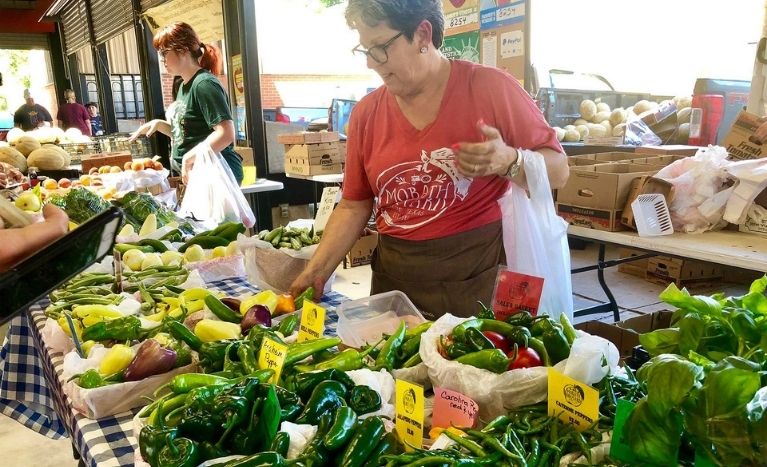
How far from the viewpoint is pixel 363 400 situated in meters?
1.23

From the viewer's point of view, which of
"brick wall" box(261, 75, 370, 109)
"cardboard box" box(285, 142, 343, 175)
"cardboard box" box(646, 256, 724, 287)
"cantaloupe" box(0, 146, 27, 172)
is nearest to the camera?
"cardboard box" box(646, 256, 724, 287)

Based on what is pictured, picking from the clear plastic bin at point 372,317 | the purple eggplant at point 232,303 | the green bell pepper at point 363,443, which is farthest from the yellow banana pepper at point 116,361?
the green bell pepper at point 363,443

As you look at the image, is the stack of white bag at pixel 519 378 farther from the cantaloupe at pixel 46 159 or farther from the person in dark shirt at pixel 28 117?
the person in dark shirt at pixel 28 117

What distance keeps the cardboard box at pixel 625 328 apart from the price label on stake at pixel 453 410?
1248mm

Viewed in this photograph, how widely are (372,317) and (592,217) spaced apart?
1892 mm

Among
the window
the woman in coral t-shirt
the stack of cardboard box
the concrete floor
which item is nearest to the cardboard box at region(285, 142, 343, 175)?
the stack of cardboard box

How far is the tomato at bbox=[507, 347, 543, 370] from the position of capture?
1258mm

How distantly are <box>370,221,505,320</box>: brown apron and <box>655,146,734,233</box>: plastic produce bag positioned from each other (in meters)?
1.43

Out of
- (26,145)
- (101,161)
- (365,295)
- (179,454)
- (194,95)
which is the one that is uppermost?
(194,95)

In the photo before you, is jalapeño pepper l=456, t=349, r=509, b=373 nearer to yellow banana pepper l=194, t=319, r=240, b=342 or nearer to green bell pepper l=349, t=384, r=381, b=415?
green bell pepper l=349, t=384, r=381, b=415

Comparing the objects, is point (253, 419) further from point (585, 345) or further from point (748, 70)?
point (748, 70)

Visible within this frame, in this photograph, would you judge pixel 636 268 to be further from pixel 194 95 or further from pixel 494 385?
pixel 494 385

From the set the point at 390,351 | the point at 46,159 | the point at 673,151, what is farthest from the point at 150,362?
the point at 46,159

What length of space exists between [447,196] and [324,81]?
1637 centimetres
